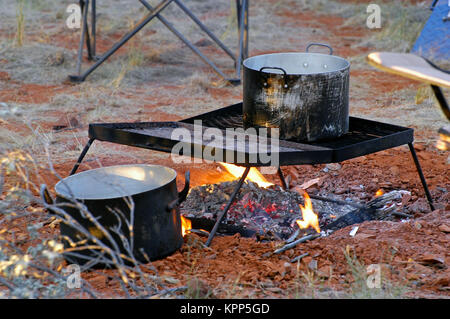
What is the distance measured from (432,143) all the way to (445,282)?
281 centimetres

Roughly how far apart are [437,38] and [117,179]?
21.7 ft

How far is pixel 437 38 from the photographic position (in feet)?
29.5

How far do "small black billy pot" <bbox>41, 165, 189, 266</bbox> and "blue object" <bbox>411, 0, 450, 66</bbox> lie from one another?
6.08 metres

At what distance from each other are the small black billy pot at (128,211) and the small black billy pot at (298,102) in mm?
696

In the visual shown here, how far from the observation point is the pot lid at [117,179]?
377 centimetres

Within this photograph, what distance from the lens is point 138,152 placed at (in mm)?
5711

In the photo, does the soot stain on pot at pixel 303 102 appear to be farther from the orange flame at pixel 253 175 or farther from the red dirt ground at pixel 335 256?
the orange flame at pixel 253 175

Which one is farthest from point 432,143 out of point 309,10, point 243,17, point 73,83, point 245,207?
point 309,10

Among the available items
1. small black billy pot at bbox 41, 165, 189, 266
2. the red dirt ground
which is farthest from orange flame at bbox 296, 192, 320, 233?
small black billy pot at bbox 41, 165, 189, 266

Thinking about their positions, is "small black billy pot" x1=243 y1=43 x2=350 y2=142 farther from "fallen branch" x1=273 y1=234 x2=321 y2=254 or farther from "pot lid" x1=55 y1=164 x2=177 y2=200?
"pot lid" x1=55 y1=164 x2=177 y2=200

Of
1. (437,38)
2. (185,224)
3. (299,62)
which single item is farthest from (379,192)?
(437,38)

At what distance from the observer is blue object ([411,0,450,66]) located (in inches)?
347

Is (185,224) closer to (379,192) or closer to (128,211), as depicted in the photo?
(128,211)
